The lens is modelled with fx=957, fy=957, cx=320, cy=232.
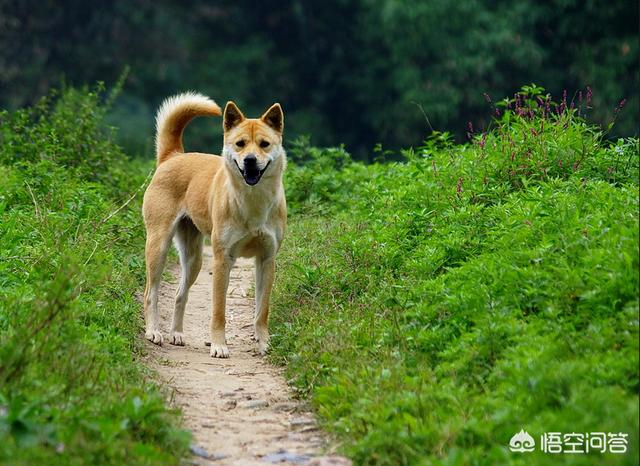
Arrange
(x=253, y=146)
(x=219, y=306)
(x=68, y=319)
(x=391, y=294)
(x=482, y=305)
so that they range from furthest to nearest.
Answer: (x=219, y=306) < (x=253, y=146) < (x=391, y=294) < (x=482, y=305) < (x=68, y=319)

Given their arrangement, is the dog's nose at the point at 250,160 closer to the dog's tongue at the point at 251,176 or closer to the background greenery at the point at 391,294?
the dog's tongue at the point at 251,176

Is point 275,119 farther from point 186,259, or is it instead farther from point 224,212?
point 186,259

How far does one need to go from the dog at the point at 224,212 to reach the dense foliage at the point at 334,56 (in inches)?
614

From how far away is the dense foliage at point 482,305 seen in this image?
4500mm

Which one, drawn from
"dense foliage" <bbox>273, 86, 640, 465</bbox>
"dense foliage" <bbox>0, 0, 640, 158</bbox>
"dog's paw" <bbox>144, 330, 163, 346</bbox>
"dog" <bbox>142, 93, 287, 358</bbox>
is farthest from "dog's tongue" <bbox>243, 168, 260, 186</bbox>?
"dense foliage" <bbox>0, 0, 640, 158</bbox>

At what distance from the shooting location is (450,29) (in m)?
23.5

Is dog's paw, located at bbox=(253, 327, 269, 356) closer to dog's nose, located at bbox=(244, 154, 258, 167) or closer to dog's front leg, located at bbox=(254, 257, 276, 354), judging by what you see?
dog's front leg, located at bbox=(254, 257, 276, 354)

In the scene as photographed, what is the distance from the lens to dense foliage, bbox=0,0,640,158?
75.7ft

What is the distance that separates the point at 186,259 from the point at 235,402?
234cm

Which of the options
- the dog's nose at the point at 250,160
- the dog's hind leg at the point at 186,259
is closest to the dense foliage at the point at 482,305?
the dog's hind leg at the point at 186,259

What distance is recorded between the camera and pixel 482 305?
Result: 18.5 feet

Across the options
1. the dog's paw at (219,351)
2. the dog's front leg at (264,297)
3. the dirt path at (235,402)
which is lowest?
the dirt path at (235,402)

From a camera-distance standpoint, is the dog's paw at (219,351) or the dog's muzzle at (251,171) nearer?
the dog's muzzle at (251,171)

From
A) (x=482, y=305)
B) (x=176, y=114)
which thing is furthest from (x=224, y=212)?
(x=482, y=305)
